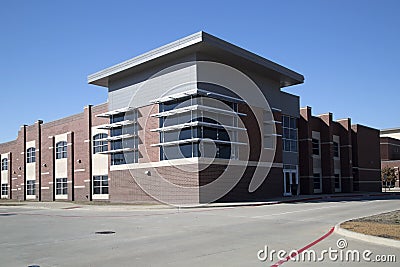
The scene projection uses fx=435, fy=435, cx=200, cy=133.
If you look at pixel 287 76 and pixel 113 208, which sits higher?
pixel 287 76

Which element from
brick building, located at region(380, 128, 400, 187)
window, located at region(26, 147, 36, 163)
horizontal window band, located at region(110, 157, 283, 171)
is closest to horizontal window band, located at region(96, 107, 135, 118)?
horizontal window band, located at region(110, 157, 283, 171)

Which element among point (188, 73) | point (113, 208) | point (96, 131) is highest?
point (188, 73)

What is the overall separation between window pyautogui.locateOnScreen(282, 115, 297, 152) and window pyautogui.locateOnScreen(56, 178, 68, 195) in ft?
77.8

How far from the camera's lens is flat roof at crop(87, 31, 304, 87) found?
99.9ft

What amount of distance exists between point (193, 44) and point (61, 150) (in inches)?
961

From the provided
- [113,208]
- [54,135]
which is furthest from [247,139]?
[54,135]

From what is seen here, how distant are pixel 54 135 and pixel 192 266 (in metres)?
43.6

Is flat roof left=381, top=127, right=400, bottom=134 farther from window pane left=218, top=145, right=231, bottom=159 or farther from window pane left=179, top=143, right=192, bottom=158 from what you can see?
window pane left=179, top=143, right=192, bottom=158

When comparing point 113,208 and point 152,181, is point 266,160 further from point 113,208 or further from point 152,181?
point 113,208

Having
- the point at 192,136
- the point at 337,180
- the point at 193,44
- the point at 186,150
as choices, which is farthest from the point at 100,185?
the point at 337,180

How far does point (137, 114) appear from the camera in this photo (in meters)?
35.9

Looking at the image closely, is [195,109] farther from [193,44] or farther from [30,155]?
[30,155]

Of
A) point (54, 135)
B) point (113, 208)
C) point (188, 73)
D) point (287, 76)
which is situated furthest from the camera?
point (54, 135)

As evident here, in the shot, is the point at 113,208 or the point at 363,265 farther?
the point at 113,208
